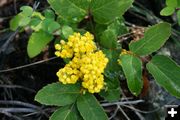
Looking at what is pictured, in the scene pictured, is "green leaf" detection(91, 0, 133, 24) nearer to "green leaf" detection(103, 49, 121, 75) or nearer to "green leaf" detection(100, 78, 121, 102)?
"green leaf" detection(103, 49, 121, 75)

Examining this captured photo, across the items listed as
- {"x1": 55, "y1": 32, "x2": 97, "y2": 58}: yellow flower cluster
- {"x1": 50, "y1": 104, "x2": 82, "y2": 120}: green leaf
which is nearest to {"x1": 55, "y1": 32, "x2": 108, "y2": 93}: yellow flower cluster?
{"x1": 55, "y1": 32, "x2": 97, "y2": 58}: yellow flower cluster

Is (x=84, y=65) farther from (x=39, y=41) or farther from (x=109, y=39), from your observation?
(x=39, y=41)

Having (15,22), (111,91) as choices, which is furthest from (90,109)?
(15,22)

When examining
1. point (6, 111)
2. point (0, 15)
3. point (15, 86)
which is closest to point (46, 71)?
point (15, 86)

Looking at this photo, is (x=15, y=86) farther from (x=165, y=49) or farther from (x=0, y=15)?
(x=165, y=49)

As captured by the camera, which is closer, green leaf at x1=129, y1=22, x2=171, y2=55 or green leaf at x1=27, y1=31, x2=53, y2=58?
green leaf at x1=129, y1=22, x2=171, y2=55

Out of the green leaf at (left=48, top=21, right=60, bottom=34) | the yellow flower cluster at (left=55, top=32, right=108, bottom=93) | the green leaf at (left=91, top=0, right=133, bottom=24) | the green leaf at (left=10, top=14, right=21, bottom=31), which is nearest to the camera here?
the yellow flower cluster at (left=55, top=32, right=108, bottom=93)

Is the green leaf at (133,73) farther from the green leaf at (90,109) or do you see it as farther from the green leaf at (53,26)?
the green leaf at (53,26)
